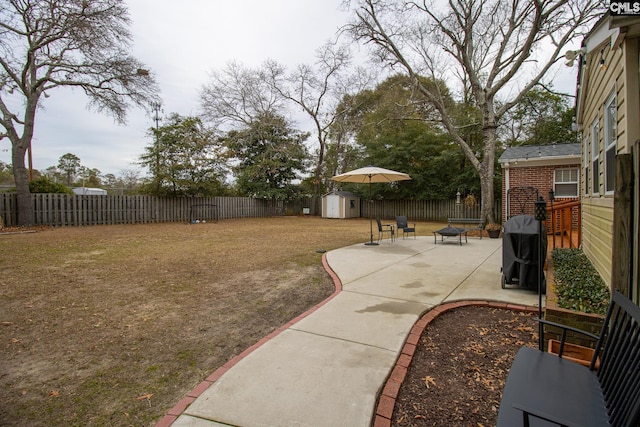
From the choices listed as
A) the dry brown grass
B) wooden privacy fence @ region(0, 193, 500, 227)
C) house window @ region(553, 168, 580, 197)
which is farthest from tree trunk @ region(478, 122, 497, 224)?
the dry brown grass

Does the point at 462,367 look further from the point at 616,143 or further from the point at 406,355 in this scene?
the point at 616,143

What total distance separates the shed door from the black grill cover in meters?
18.6


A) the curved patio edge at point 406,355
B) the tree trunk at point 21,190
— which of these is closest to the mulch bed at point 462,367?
the curved patio edge at point 406,355

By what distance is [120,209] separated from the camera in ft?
52.5

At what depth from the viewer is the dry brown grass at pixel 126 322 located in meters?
2.19

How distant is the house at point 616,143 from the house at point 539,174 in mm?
7957

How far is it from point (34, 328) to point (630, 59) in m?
6.51

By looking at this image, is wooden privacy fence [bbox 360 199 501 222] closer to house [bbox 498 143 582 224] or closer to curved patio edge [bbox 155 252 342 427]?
house [bbox 498 143 582 224]

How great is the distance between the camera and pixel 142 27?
1362cm

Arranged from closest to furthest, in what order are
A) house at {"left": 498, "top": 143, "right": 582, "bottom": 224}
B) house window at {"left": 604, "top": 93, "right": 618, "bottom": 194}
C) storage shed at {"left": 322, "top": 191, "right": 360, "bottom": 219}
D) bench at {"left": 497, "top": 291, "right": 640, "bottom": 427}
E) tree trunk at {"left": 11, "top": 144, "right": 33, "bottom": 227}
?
1. bench at {"left": 497, "top": 291, "right": 640, "bottom": 427}
2. house window at {"left": 604, "top": 93, "right": 618, "bottom": 194}
3. house at {"left": 498, "top": 143, "right": 582, "bottom": 224}
4. tree trunk at {"left": 11, "top": 144, "right": 33, "bottom": 227}
5. storage shed at {"left": 322, "top": 191, "right": 360, "bottom": 219}

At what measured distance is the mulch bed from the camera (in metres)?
2.01

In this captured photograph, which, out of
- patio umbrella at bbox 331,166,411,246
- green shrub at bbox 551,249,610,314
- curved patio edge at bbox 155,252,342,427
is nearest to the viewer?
curved patio edge at bbox 155,252,342,427

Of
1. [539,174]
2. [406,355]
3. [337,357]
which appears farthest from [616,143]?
[539,174]

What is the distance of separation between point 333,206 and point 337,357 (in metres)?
20.8
